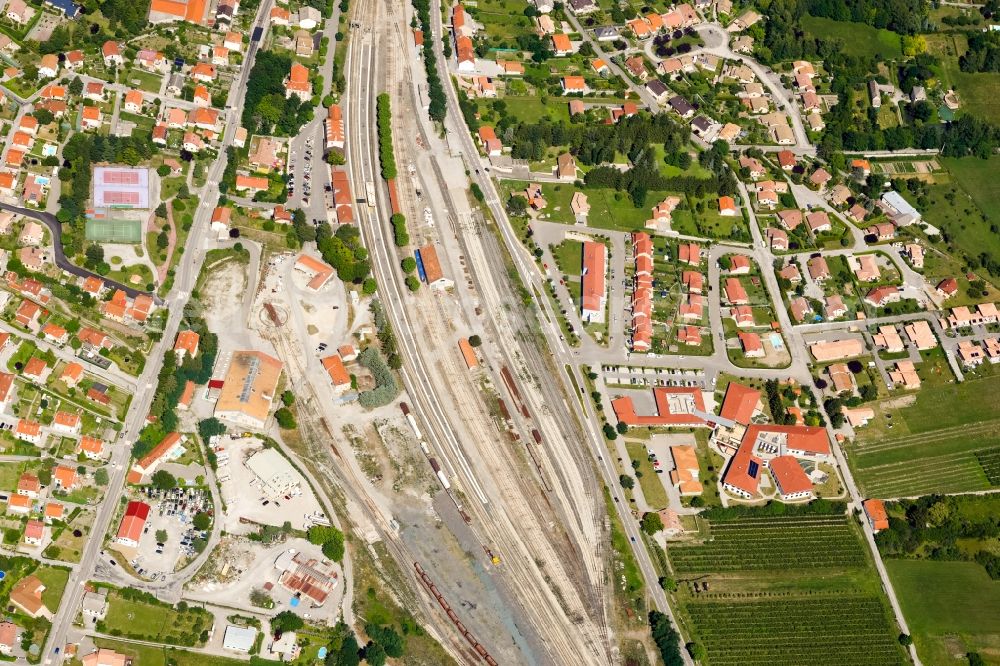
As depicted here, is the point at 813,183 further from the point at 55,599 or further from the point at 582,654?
the point at 55,599

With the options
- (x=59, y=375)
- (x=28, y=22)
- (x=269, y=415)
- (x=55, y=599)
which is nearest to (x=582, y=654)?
(x=269, y=415)

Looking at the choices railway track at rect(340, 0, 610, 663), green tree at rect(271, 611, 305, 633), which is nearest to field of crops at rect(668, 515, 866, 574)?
railway track at rect(340, 0, 610, 663)

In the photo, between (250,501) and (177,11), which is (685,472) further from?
(177,11)

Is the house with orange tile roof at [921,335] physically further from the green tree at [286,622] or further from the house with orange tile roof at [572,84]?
the green tree at [286,622]

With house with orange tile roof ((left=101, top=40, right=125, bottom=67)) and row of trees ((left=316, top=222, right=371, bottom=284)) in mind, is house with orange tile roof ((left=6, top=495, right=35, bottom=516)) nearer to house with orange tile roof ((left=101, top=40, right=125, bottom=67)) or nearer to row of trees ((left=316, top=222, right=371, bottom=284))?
row of trees ((left=316, top=222, right=371, bottom=284))

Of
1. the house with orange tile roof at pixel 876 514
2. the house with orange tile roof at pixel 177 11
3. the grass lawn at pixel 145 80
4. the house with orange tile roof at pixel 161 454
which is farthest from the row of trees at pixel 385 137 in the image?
the house with orange tile roof at pixel 876 514

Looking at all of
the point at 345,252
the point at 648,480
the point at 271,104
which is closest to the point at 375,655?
the point at 648,480
